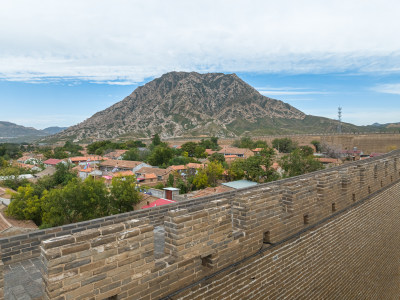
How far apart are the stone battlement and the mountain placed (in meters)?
116

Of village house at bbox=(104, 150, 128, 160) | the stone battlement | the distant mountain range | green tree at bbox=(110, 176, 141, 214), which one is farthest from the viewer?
the distant mountain range

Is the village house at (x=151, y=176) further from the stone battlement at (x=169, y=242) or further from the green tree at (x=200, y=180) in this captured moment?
the stone battlement at (x=169, y=242)

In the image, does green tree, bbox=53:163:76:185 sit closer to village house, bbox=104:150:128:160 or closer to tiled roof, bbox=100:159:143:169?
tiled roof, bbox=100:159:143:169

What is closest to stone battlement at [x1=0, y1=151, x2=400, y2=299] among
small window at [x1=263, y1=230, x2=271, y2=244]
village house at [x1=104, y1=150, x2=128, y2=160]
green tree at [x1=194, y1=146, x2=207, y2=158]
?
small window at [x1=263, y1=230, x2=271, y2=244]

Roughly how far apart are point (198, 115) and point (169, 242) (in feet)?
487

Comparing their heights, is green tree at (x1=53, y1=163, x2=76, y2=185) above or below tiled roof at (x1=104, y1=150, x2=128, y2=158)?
below

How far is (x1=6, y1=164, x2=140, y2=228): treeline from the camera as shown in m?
21.7

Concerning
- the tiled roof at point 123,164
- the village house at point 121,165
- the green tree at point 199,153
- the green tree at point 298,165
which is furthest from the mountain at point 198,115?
the green tree at point 298,165

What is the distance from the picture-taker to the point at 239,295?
135 inches

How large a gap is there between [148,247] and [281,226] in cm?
242

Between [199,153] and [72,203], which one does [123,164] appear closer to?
[199,153]

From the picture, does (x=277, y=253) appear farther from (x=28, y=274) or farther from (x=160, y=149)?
Result: (x=160, y=149)

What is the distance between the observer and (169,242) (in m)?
2.85

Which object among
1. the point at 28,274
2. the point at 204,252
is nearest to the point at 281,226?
the point at 204,252
